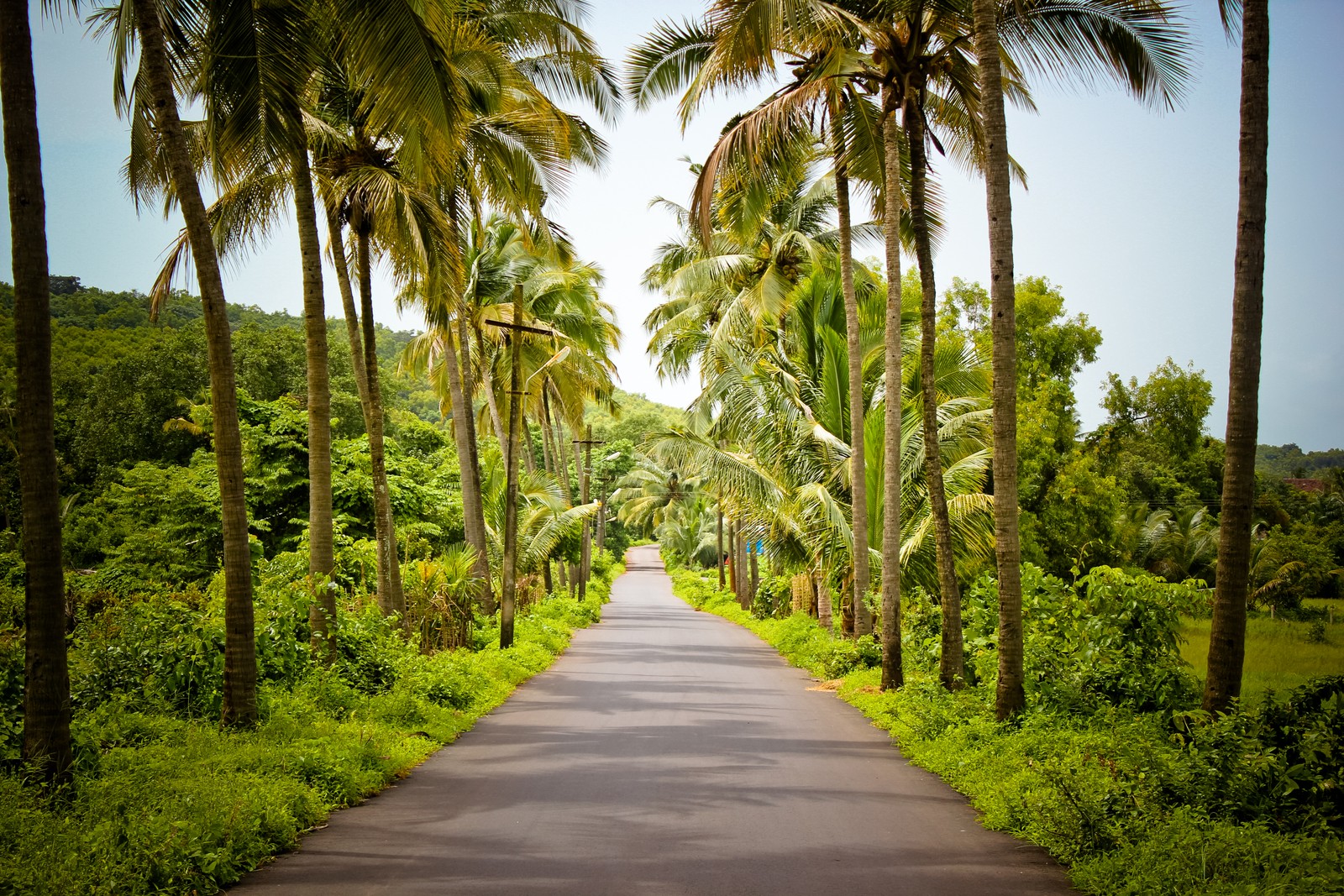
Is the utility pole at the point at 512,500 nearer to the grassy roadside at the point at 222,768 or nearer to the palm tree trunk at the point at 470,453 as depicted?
the palm tree trunk at the point at 470,453

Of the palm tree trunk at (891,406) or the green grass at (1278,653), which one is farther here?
the green grass at (1278,653)

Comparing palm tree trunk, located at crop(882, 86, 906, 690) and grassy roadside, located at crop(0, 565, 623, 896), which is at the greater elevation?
palm tree trunk, located at crop(882, 86, 906, 690)

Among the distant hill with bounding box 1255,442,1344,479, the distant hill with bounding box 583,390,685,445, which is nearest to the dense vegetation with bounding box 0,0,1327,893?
the distant hill with bounding box 1255,442,1344,479

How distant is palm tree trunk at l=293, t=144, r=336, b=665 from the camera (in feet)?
34.7

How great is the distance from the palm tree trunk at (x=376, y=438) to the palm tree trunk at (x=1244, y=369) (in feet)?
33.3

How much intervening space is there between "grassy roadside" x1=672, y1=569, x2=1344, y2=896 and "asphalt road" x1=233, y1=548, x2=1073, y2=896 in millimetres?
249

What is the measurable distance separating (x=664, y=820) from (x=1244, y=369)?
17.4ft

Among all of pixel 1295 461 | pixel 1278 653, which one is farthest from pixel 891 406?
pixel 1295 461

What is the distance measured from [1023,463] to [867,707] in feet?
56.4

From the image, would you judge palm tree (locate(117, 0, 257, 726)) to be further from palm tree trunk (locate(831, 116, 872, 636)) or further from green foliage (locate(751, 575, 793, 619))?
green foliage (locate(751, 575, 793, 619))

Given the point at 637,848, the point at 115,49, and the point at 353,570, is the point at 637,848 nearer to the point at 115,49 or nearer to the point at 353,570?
the point at 115,49

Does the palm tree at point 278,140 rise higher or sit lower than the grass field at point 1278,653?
higher

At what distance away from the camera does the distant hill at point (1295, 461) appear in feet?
184

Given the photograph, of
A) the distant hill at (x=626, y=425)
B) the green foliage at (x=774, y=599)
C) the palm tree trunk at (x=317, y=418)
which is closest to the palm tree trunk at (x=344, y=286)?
the palm tree trunk at (x=317, y=418)
